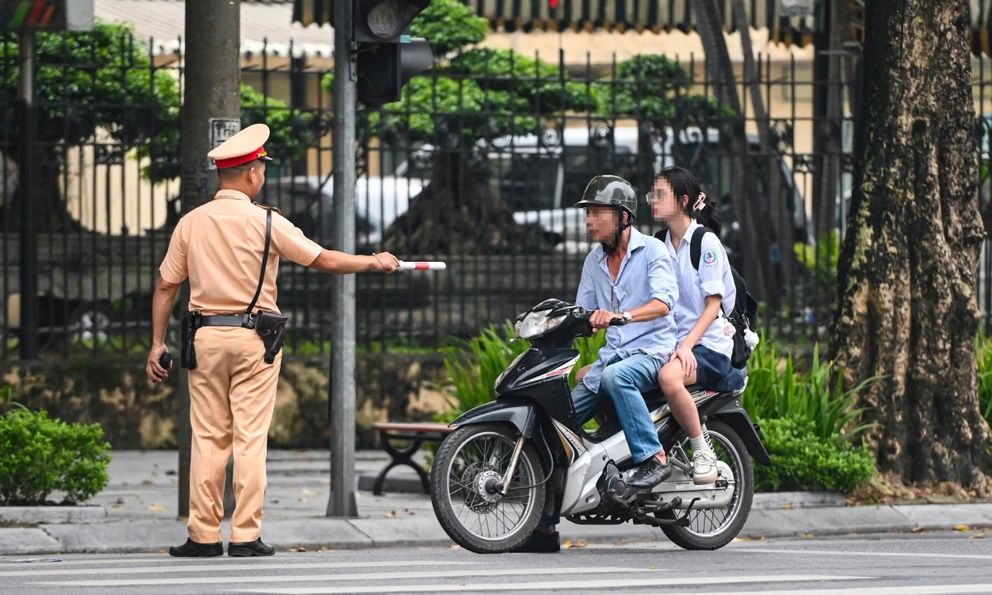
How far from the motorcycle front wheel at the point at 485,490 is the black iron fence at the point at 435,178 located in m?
5.37

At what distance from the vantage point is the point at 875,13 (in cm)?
1155

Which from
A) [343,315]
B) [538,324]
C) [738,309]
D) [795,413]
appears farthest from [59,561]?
[795,413]

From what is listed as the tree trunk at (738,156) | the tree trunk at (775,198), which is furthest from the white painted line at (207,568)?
the tree trunk at (775,198)

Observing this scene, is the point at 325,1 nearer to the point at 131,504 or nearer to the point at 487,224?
the point at 487,224

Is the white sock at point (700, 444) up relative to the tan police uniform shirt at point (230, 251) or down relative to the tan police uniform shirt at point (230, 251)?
down

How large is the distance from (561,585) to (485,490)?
1355mm

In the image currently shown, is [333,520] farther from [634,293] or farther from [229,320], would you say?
[634,293]

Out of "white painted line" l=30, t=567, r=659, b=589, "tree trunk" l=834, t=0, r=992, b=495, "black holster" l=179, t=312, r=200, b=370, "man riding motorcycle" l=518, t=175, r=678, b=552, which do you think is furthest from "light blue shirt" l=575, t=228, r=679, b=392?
"tree trunk" l=834, t=0, r=992, b=495

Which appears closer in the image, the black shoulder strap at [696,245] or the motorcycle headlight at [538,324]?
the motorcycle headlight at [538,324]

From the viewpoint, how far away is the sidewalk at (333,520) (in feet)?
31.8

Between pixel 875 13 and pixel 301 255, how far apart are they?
425cm

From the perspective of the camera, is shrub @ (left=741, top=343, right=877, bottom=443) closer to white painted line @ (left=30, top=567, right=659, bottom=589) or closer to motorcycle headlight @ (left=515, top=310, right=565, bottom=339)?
motorcycle headlight @ (left=515, top=310, right=565, bottom=339)

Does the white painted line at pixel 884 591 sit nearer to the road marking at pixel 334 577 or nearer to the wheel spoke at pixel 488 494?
the road marking at pixel 334 577

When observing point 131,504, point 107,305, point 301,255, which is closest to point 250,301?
point 301,255
